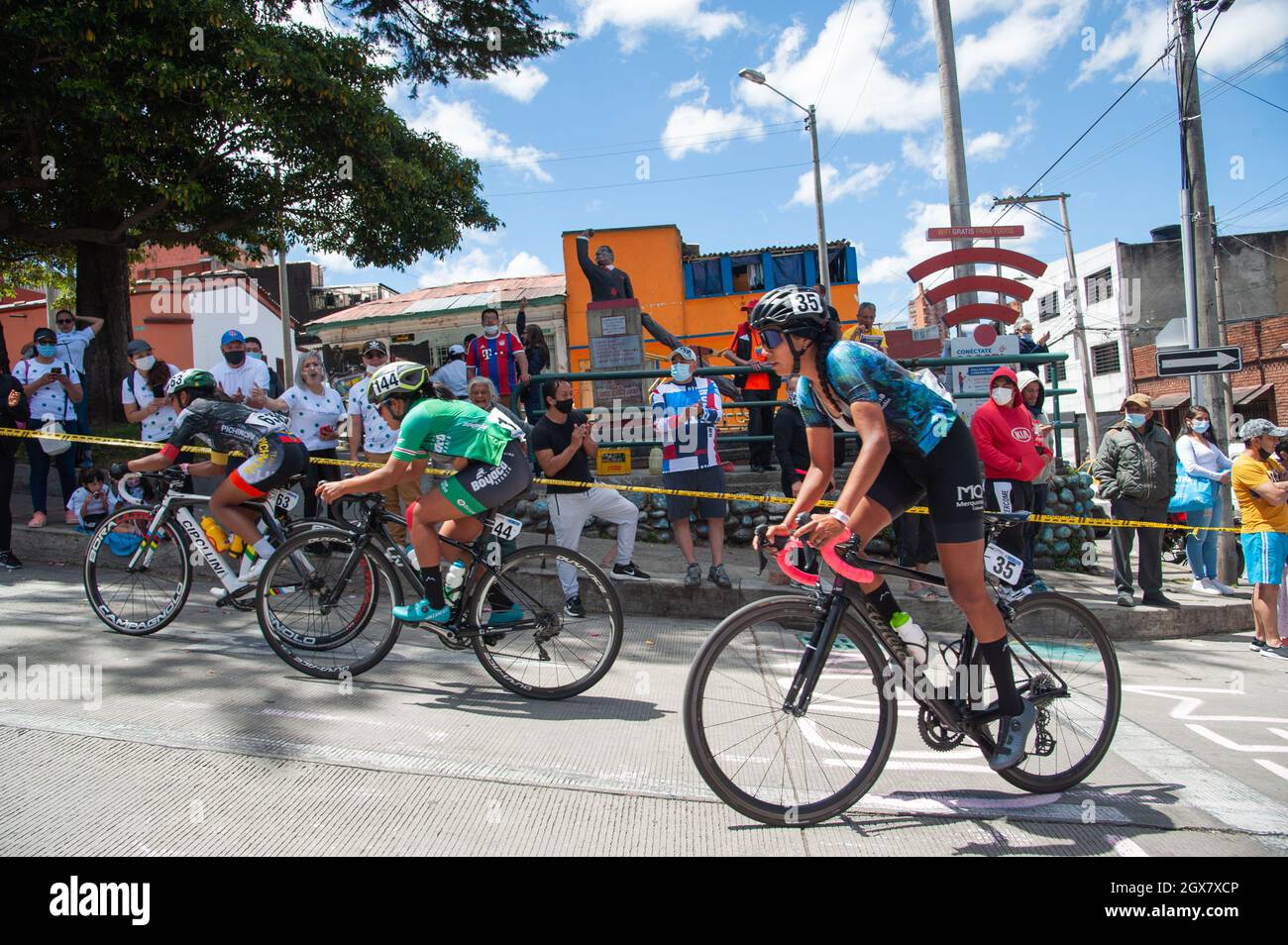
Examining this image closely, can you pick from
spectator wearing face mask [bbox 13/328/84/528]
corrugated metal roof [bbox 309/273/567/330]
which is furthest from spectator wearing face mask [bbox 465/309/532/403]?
corrugated metal roof [bbox 309/273/567/330]

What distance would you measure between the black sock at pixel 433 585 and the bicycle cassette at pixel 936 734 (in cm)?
274

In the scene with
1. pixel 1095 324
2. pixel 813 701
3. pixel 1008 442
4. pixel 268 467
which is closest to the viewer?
pixel 813 701

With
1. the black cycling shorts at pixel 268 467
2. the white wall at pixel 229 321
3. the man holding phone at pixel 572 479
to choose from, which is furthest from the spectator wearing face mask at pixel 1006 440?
the white wall at pixel 229 321

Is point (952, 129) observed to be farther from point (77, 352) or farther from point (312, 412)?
point (77, 352)

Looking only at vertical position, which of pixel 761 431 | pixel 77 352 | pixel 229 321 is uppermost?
pixel 229 321

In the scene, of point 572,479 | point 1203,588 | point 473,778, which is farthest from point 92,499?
point 1203,588

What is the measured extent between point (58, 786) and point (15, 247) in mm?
16158

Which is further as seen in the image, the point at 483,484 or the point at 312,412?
the point at 312,412

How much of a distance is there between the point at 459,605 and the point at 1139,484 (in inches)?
257

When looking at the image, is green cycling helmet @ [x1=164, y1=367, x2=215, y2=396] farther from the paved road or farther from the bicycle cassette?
the bicycle cassette

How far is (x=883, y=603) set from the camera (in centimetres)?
342

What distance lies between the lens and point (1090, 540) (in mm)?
9633

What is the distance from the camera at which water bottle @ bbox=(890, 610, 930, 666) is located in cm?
339
